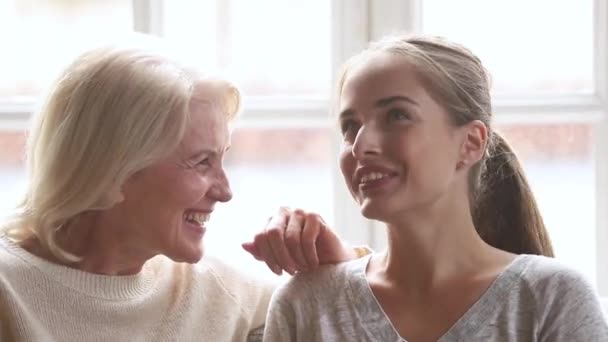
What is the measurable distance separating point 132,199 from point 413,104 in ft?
1.85

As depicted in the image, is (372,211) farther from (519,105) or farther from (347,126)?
(519,105)

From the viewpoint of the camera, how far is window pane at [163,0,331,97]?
→ 2670 mm

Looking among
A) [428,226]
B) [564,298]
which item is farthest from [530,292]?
[428,226]

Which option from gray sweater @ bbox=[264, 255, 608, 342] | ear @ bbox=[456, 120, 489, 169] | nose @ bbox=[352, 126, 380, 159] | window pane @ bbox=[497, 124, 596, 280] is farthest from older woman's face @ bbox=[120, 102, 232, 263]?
window pane @ bbox=[497, 124, 596, 280]

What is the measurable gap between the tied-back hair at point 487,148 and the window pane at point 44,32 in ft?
2.92

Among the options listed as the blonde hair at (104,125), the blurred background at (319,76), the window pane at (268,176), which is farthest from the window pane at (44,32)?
the blonde hair at (104,125)

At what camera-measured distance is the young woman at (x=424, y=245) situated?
1773 mm

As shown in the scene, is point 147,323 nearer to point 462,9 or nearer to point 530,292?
point 530,292

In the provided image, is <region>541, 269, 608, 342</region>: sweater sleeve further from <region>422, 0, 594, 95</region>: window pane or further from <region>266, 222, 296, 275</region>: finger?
<region>422, 0, 594, 95</region>: window pane

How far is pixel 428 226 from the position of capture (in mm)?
1863

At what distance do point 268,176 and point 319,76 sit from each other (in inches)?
11.3

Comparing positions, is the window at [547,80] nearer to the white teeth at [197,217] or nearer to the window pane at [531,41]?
the window pane at [531,41]

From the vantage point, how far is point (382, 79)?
184 cm

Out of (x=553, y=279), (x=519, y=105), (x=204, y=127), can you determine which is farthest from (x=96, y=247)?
(x=519, y=105)
